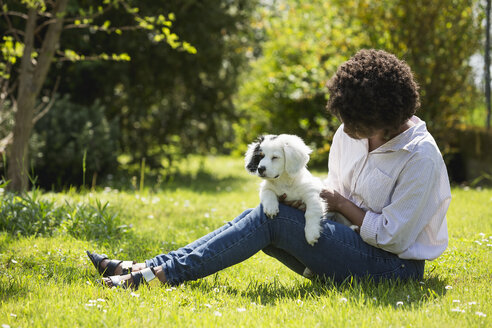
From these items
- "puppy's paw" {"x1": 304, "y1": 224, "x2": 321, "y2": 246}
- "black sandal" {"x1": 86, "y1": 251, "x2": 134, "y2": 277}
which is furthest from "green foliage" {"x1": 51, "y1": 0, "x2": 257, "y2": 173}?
"puppy's paw" {"x1": 304, "y1": 224, "x2": 321, "y2": 246}

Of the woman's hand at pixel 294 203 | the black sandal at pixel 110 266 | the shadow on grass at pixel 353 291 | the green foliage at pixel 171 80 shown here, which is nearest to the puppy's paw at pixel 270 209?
the woman's hand at pixel 294 203

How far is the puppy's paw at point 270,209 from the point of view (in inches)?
111

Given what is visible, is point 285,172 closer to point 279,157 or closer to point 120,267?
point 279,157

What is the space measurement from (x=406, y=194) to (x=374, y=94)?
547mm

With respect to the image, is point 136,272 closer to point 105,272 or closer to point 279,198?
point 105,272

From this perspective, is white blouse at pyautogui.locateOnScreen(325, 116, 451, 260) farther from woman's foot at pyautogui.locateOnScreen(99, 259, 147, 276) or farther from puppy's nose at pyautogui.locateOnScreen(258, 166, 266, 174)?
woman's foot at pyautogui.locateOnScreen(99, 259, 147, 276)

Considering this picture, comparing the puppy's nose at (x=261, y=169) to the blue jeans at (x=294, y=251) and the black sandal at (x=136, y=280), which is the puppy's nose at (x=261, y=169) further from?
the black sandal at (x=136, y=280)

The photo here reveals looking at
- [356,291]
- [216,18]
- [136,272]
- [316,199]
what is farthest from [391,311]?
[216,18]

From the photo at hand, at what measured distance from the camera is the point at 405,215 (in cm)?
263

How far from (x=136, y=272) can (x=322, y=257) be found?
3.47 feet

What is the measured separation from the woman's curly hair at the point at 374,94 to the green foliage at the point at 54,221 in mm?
2359

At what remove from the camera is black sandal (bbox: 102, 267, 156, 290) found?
283 centimetres

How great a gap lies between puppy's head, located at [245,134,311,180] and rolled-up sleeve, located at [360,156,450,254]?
539 millimetres

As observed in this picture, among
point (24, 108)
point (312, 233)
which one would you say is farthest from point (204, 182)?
point (312, 233)
